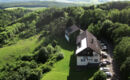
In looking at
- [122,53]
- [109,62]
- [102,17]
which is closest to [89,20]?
[102,17]

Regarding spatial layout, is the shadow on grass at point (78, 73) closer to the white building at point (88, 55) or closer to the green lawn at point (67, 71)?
the green lawn at point (67, 71)

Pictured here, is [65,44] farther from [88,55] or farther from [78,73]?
[78,73]

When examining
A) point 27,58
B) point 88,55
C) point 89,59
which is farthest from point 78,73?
point 27,58

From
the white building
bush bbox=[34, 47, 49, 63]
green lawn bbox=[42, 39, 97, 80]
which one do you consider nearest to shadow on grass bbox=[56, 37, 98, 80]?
green lawn bbox=[42, 39, 97, 80]

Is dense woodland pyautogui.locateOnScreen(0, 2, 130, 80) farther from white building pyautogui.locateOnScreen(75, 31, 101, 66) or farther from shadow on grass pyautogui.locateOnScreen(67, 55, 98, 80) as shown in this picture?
shadow on grass pyautogui.locateOnScreen(67, 55, 98, 80)

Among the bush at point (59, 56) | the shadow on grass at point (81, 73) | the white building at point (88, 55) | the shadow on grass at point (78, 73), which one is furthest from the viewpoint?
the bush at point (59, 56)

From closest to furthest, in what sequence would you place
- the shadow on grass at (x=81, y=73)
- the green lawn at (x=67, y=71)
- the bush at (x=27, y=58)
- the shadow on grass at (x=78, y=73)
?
the shadow on grass at (x=81, y=73) → the shadow on grass at (x=78, y=73) → the green lawn at (x=67, y=71) → the bush at (x=27, y=58)

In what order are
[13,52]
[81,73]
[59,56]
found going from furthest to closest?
[13,52]
[59,56]
[81,73]

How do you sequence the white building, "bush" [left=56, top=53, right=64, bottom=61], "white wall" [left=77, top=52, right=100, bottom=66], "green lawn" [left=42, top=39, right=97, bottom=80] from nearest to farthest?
1. "green lawn" [left=42, top=39, right=97, bottom=80]
2. the white building
3. "white wall" [left=77, top=52, right=100, bottom=66]
4. "bush" [left=56, top=53, right=64, bottom=61]

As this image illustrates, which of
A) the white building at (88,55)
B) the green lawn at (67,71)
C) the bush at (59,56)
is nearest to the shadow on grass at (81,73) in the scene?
the green lawn at (67,71)
